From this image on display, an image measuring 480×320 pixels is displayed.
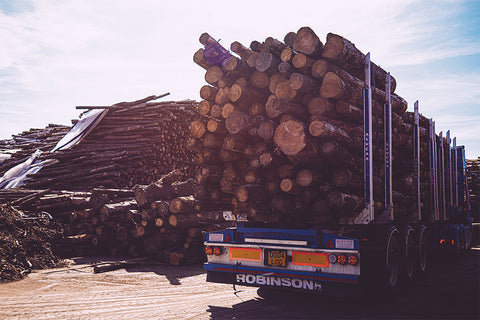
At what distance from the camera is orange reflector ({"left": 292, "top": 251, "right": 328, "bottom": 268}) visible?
5695 mm

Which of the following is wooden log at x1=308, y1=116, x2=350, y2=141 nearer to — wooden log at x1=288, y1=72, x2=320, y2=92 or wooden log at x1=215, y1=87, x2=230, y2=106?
wooden log at x1=288, y1=72, x2=320, y2=92

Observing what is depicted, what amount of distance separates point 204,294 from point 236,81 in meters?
3.66

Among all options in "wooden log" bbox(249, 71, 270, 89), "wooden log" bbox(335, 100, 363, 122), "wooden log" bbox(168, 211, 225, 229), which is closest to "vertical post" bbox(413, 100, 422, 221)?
"wooden log" bbox(335, 100, 363, 122)

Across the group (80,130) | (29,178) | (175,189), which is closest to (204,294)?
(175,189)

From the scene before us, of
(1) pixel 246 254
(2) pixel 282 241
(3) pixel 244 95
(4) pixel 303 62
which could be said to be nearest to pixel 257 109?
(3) pixel 244 95

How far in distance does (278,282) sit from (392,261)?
1965mm

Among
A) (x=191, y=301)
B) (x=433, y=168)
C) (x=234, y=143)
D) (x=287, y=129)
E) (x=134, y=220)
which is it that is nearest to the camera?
(x=287, y=129)

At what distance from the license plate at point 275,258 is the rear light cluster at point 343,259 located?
2.25 feet

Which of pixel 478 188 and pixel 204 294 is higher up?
pixel 478 188

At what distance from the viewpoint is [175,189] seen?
1188cm

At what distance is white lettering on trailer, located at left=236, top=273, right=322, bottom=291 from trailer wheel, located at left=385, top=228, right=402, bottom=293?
47.2 inches

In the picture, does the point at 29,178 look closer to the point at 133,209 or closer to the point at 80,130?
the point at 80,130

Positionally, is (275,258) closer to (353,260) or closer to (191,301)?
(353,260)

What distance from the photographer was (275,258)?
6.06 metres
